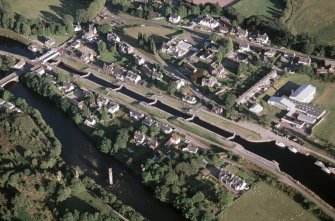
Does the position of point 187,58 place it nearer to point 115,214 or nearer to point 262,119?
point 262,119

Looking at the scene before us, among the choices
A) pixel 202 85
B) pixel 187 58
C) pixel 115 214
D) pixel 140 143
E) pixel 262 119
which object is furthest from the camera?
pixel 187 58

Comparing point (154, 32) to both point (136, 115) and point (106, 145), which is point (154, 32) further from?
point (106, 145)

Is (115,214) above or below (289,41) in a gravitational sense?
below

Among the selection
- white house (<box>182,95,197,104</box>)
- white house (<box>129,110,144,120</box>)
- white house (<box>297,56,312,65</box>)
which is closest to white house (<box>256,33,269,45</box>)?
white house (<box>297,56,312,65</box>)

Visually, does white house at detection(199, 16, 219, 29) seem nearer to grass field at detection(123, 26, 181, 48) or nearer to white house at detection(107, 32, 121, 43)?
grass field at detection(123, 26, 181, 48)

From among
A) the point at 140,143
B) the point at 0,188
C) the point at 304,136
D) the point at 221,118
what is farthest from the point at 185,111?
the point at 0,188

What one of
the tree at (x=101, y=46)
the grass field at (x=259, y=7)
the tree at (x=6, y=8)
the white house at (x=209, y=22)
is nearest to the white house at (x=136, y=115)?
the tree at (x=101, y=46)

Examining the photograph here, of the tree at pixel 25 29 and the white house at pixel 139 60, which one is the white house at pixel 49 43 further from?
the white house at pixel 139 60

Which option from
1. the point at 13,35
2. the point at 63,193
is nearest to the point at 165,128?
the point at 63,193
